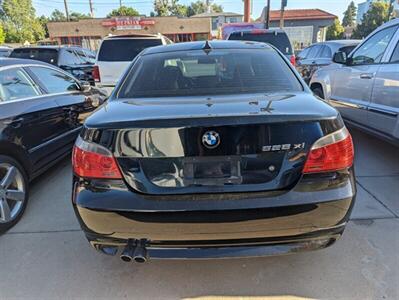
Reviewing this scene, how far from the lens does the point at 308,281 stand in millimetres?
2443

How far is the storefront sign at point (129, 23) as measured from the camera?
134 feet

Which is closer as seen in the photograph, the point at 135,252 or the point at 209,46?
the point at 135,252

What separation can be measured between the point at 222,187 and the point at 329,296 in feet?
3.69

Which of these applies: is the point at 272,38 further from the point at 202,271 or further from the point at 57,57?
the point at 202,271

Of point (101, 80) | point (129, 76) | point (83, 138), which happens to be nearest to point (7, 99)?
point (129, 76)

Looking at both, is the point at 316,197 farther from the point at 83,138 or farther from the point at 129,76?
the point at 129,76

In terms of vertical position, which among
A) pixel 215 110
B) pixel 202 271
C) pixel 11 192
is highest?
pixel 215 110

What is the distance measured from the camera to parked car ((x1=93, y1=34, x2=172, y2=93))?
25.2 feet

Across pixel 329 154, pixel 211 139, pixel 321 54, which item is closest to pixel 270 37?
pixel 321 54

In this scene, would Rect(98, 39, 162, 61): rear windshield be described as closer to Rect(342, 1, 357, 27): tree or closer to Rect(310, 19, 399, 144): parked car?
Rect(310, 19, 399, 144): parked car

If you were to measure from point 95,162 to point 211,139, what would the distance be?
708 mm

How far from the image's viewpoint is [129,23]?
4088 centimetres

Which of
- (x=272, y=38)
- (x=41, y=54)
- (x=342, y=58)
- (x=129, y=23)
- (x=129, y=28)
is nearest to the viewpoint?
(x=342, y=58)

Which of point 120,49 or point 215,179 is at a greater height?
point 120,49
